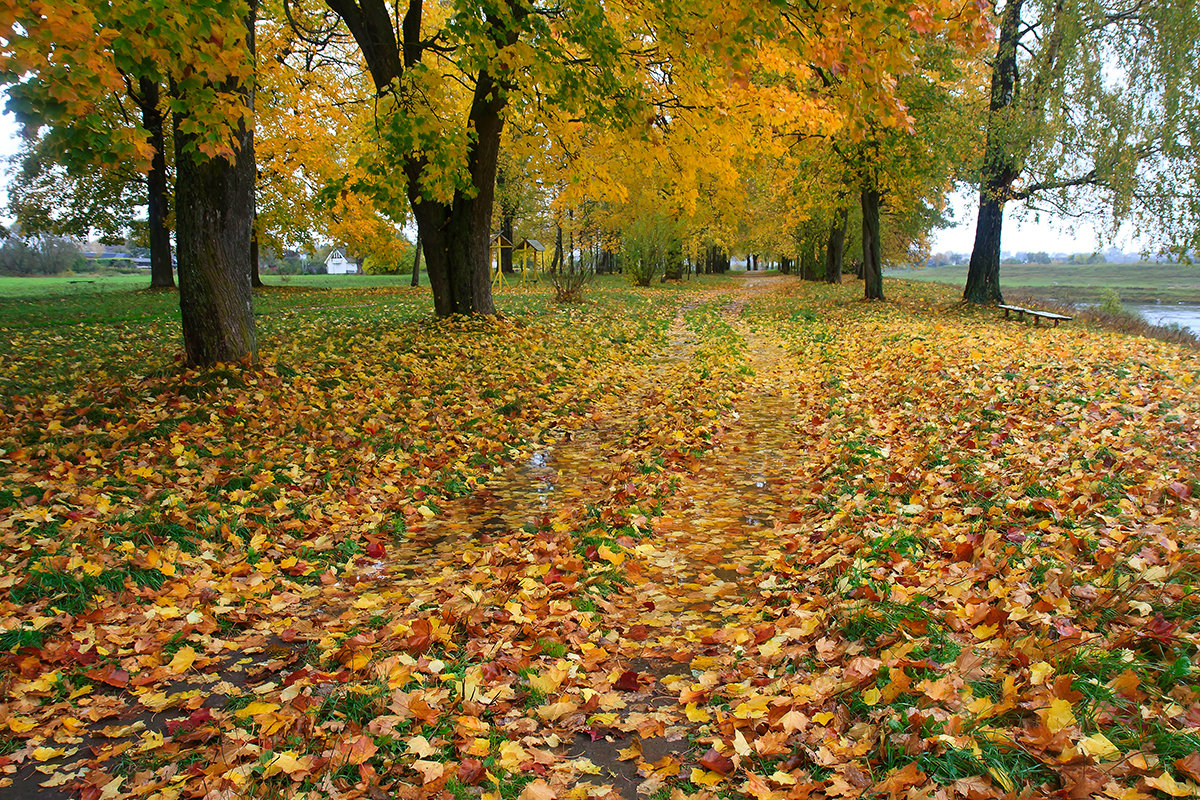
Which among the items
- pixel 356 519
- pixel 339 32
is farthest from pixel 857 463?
pixel 339 32

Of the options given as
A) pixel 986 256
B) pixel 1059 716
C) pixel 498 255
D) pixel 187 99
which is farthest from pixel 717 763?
pixel 498 255

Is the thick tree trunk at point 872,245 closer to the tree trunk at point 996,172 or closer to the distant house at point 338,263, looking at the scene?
the tree trunk at point 996,172

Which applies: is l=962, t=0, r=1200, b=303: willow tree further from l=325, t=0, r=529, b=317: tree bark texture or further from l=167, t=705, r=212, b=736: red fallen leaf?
l=167, t=705, r=212, b=736: red fallen leaf

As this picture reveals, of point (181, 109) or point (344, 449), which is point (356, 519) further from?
point (181, 109)

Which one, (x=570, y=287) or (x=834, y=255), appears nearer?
(x=570, y=287)

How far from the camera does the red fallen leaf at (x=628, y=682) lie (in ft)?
9.99

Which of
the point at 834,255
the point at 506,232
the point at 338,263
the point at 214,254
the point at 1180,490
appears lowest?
the point at 1180,490

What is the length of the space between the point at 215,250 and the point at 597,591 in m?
6.17

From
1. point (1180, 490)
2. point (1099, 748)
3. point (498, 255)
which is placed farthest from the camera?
point (498, 255)

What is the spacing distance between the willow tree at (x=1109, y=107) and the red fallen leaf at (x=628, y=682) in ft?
47.9

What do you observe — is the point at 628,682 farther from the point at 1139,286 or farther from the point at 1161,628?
the point at 1139,286

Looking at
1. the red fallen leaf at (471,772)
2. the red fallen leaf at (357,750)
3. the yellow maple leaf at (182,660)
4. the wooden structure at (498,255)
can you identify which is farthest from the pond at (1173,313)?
the yellow maple leaf at (182,660)

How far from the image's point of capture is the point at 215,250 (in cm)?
746

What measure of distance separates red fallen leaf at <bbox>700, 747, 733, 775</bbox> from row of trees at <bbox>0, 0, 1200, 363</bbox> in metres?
5.55
